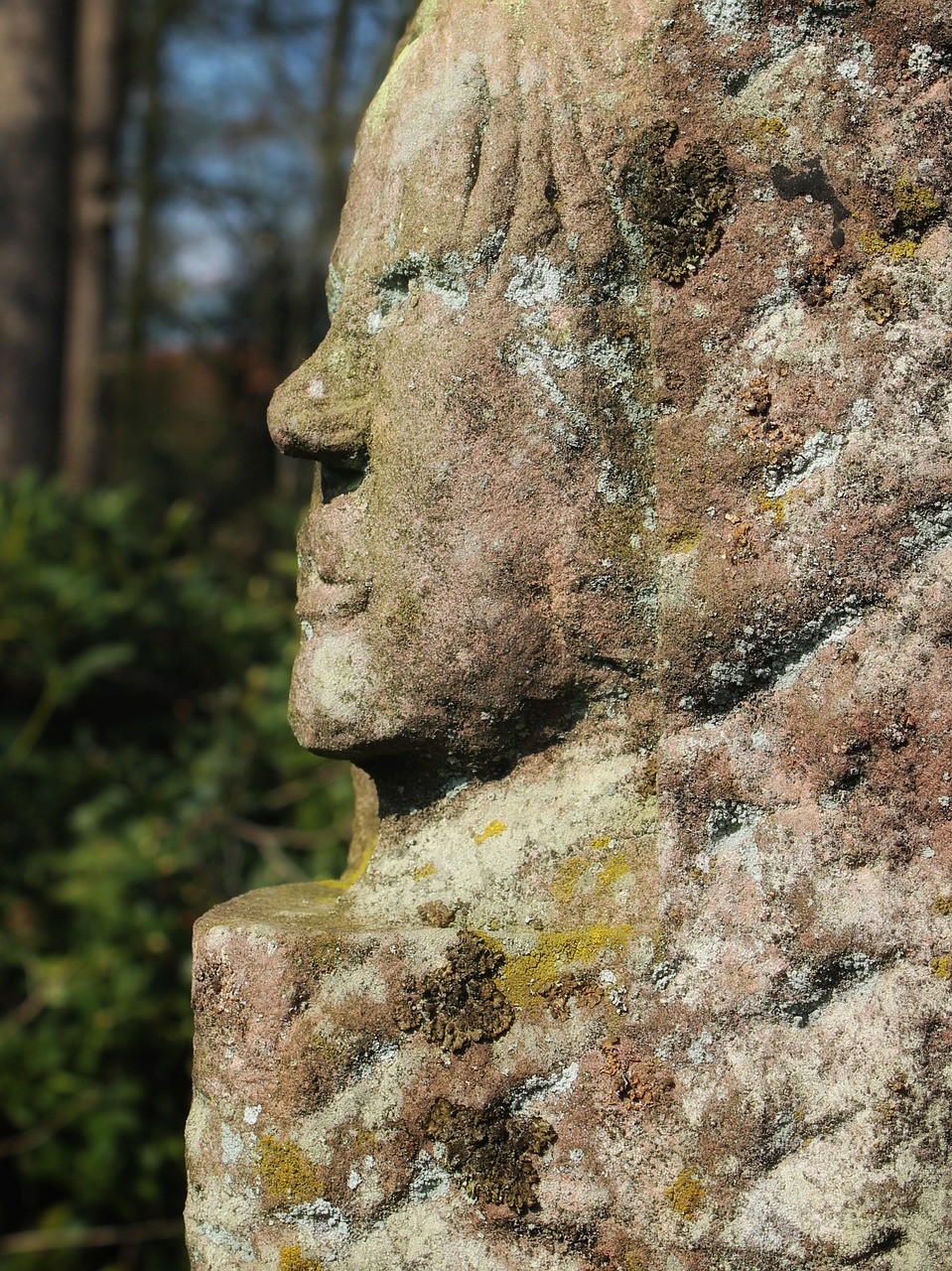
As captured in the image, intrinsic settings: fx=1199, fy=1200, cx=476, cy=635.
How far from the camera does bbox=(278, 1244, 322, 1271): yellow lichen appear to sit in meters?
1.25

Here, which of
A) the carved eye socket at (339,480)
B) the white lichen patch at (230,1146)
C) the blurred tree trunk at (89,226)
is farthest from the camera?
the blurred tree trunk at (89,226)

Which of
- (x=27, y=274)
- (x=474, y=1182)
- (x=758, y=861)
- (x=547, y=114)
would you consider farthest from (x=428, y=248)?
(x=27, y=274)

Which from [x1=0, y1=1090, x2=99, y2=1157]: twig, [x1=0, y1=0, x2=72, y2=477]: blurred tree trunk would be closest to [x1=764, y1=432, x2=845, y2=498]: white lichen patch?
[x1=0, y1=1090, x2=99, y2=1157]: twig

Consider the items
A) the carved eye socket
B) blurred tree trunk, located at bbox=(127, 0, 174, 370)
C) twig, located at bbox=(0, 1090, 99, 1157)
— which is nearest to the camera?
the carved eye socket

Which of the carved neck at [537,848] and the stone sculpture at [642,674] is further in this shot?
the carved neck at [537,848]

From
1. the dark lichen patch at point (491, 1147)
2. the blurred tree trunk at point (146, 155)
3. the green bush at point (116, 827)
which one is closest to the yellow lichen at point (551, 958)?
the dark lichen patch at point (491, 1147)

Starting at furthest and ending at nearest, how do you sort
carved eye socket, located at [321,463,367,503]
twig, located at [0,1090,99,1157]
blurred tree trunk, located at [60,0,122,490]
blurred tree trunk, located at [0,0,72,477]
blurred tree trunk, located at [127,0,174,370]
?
1. blurred tree trunk, located at [127,0,174,370]
2. blurred tree trunk, located at [60,0,122,490]
3. blurred tree trunk, located at [0,0,72,477]
4. twig, located at [0,1090,99,1157]
5. carved eye socket, located at [321,463,367,503]

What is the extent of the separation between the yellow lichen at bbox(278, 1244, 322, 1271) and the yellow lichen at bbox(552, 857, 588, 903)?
17.8 inches

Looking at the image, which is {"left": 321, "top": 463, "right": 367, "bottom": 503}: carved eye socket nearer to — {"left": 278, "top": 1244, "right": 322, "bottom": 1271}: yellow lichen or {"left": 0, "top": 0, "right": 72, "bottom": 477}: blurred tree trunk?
{"left": 278, "top": 1244, "right": 322, "bottom": 1271}: yellow lichen

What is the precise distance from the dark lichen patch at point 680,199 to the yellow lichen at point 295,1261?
1.08 meters

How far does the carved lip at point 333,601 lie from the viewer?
136 centimetres

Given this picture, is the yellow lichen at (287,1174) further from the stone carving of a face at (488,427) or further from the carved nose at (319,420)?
the carved nose at (319,420)

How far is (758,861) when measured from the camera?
119 cm

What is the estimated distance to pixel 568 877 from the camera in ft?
4.25
